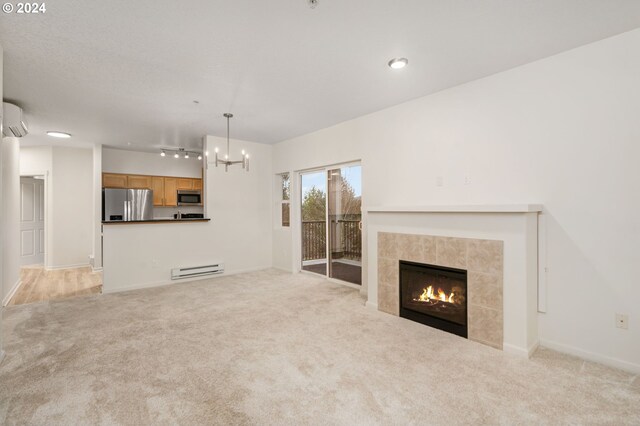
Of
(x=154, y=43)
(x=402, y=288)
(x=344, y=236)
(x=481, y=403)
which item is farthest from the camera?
(x=344, y=236)

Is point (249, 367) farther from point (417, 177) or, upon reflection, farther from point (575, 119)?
point (575, 119)

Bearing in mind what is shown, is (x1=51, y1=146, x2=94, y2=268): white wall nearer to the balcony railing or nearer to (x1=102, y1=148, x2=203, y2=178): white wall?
(x1=102, y1=148, x2=203, y2=178): white wall

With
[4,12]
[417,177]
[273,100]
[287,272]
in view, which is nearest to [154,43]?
[4,12]

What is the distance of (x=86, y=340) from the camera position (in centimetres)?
290

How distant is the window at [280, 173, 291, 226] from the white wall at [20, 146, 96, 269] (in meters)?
4.24

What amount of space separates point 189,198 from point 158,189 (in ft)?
2.33

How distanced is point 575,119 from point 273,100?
3166 millimetres

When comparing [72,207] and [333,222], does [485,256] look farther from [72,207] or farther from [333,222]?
[72,207]

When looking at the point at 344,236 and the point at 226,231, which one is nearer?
the point at 344,236

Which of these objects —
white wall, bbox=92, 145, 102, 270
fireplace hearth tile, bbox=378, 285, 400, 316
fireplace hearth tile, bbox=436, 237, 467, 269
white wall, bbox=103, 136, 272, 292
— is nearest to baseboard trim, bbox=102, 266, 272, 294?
white wall, bbox=103, 136, 272, 292

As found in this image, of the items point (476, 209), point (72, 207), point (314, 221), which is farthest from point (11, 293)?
point (476, 209)

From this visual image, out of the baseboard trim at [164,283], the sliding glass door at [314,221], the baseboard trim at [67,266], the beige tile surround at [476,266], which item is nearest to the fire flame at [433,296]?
the beige tile surround at [476,266]

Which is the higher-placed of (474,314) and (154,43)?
(154,43)

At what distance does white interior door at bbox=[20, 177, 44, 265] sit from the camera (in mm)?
7293
